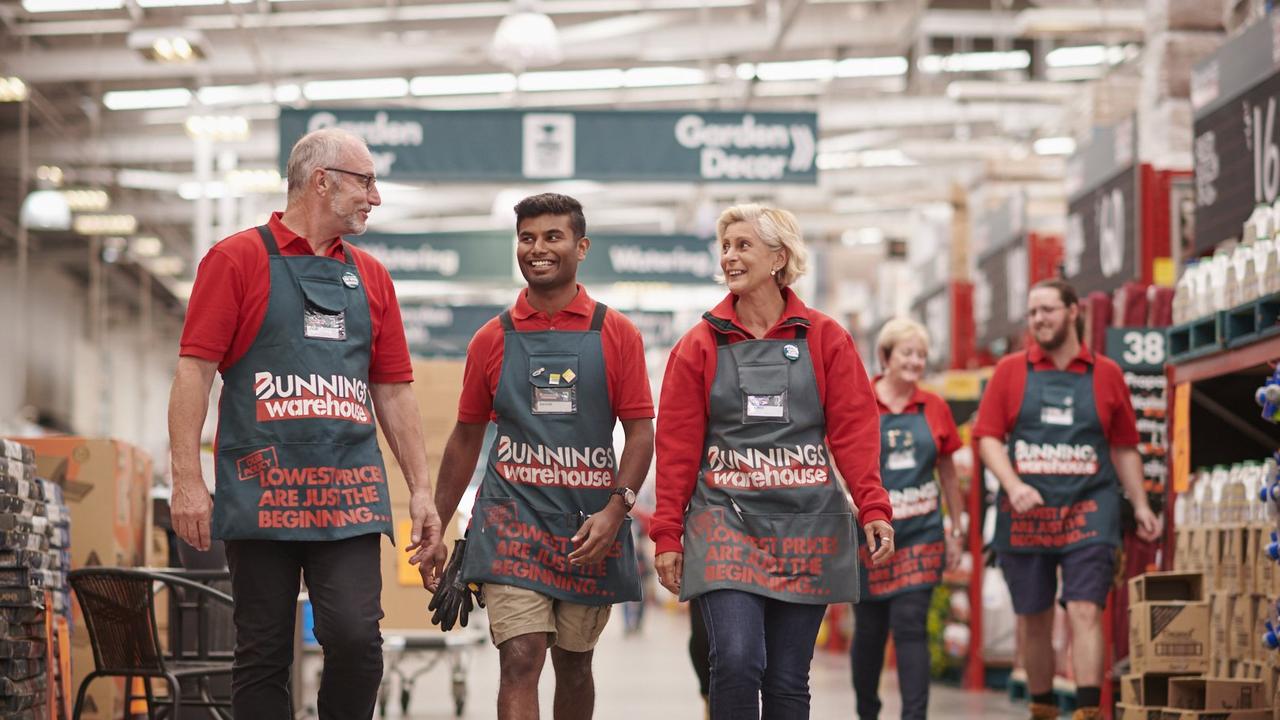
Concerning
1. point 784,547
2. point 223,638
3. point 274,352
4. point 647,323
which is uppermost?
point 647,323

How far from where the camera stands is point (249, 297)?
174 inches

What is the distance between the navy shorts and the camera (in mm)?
6949

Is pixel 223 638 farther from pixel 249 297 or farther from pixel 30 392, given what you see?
pixel 30 392

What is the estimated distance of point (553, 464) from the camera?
16.4 ft

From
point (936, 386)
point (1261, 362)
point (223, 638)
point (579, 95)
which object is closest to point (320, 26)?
point (579, 95)

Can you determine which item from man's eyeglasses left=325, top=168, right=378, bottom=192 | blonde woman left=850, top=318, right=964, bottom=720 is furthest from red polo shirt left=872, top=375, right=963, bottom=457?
man's eyeglasses left=325, top=168, right=378, bottom=192

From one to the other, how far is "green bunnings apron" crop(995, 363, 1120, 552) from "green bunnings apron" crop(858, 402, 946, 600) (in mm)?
330

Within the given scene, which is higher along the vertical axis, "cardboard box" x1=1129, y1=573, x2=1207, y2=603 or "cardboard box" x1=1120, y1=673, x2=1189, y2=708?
"cardboard box" x1=1129, y1=573, x2=1207, y2=603

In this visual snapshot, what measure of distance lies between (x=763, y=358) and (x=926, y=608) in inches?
95.6

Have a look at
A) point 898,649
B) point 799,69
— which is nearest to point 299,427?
point 898,649

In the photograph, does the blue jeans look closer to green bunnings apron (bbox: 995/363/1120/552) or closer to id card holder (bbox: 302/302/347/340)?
id card holder (bbox: 302/302/347/340)

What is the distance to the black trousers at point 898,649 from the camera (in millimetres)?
6801

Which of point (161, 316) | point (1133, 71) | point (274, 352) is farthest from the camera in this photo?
point (161, 316)

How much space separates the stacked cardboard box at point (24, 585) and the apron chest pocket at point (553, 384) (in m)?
1.60
